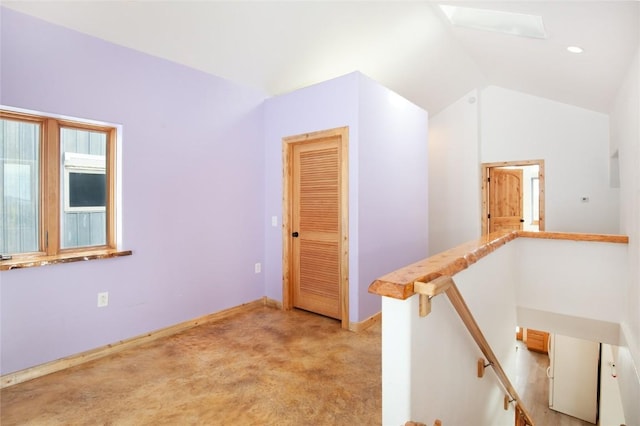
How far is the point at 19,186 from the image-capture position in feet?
7.71

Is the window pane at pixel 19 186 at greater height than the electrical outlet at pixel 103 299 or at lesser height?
greater

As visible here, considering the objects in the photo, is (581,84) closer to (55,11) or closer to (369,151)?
(369,151)

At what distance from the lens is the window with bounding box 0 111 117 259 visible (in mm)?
2320

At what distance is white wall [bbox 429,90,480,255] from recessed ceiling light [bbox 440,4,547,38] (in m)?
2.39

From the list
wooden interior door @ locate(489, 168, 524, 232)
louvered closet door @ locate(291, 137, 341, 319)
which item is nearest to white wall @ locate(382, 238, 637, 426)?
louvered closet door @ locate(291, 137, 341, 319)

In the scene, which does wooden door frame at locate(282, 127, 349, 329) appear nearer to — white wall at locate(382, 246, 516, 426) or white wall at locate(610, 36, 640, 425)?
white wall at locate(382, 246, 516, 426)

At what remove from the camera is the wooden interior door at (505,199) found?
5.93 meters

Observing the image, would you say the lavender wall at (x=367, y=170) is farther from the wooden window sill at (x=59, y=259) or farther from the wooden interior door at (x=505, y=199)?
the wooden interior door at (x=505, y=199)

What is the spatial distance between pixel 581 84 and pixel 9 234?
6.04 meters

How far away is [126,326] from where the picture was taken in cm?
276

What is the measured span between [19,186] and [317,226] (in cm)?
250

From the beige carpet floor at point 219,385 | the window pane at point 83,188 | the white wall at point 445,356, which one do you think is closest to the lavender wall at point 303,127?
the beige carpet floor at point 219,385

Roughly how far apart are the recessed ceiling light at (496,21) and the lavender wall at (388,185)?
3.49 feet

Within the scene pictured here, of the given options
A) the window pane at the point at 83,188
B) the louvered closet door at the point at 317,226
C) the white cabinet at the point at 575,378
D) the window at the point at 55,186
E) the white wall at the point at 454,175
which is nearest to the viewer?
the window at the point at 55,186
